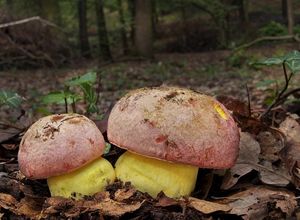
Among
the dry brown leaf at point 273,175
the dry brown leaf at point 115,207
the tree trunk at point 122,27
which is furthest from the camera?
the tree trunk at point 122,27

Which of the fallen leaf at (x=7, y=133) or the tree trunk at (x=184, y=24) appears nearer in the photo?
the fallen leaf at (x=7, y=133)

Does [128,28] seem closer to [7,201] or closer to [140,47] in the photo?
[140,47]

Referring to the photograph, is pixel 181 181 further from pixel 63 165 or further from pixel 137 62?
pixel 137 62

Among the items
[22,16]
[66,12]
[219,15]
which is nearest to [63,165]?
[22,16]

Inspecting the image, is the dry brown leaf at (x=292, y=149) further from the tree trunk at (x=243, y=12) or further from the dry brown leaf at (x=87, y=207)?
the tree trunk at (x=243, y=12)

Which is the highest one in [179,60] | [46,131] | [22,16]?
[22,16]

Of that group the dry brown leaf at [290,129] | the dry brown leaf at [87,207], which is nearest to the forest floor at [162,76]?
the dry brown leaf at [290,129]

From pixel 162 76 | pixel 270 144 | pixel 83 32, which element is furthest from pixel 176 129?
pixel 83 32
